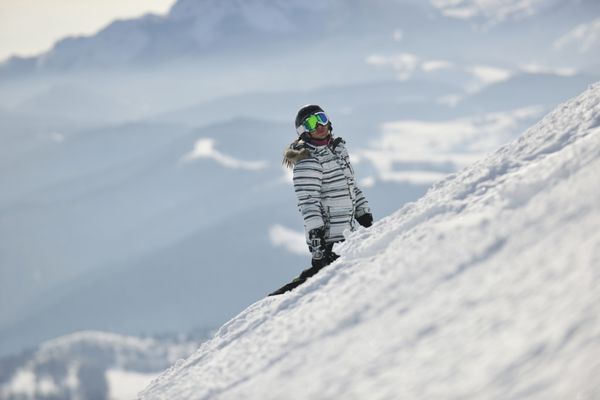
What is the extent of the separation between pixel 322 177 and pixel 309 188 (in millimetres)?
271

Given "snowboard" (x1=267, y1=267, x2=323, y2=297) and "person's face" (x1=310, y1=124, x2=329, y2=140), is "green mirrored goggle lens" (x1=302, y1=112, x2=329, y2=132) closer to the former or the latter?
"person's face" (x1=310, y1=124, x2=329, y2=140)

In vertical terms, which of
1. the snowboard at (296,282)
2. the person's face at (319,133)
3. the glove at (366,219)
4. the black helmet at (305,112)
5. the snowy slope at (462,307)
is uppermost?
the black helmet at (305,112)

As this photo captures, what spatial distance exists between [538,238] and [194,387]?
101 inches

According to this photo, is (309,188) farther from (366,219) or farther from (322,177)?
(366,219)

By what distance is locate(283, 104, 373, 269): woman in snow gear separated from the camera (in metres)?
7.43

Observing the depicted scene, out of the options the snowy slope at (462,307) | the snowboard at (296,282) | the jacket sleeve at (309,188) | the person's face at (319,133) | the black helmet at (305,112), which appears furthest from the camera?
the black helmet at (305,112)

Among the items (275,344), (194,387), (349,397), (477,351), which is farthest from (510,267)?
(194,387)

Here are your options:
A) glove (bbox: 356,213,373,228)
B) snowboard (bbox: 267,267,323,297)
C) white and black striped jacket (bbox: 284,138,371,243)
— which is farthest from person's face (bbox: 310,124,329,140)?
snowboard (bbox: 267,267,323,297)

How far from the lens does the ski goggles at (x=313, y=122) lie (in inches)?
301

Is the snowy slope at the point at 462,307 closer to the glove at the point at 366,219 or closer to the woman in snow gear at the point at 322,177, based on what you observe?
the woman in snow gear at the point at 322,177

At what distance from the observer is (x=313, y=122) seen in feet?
25.1

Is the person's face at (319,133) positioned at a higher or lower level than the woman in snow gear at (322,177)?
higher

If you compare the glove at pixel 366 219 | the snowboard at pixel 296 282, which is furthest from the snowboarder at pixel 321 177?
the snowboard at pixel 296 282

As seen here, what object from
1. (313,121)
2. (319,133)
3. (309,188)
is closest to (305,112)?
(313,121)
